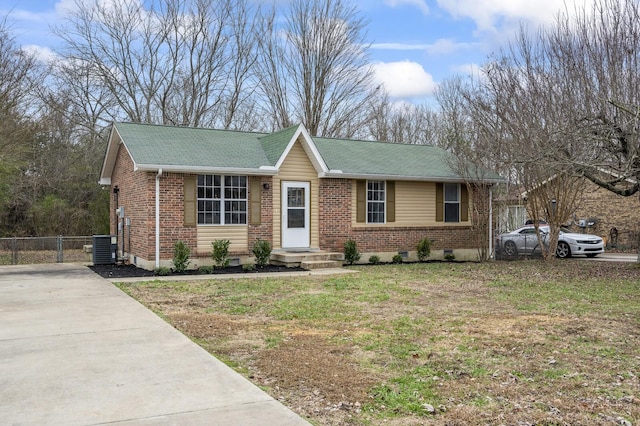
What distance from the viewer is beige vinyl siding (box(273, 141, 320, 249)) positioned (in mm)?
16609

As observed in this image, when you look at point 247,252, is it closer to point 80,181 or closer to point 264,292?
point 264,292

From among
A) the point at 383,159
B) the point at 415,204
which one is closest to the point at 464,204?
the point at 415,204

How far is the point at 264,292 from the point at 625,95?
9.50 meters

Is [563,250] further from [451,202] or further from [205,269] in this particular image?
[205,269]

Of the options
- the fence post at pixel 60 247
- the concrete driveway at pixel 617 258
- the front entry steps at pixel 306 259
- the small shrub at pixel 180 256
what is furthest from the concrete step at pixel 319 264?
the concrete driveway at pixel 617 258

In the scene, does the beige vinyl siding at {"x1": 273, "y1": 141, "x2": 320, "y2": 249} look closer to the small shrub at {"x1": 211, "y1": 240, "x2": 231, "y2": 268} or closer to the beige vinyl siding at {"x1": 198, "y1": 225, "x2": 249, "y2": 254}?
the beige vinyl siding at {"x1": 198, "y1": 225, "x2": 249, "y2": 254}

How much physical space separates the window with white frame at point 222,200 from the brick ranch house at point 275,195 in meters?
0.03

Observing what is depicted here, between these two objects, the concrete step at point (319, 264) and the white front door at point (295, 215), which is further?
the white front door at point (295, 215)

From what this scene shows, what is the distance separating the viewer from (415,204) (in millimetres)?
18906

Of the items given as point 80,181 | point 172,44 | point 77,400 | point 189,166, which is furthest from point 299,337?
point 172,44

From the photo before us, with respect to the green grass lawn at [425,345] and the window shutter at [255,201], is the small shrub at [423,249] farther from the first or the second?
the green grass lawn at [425,345]

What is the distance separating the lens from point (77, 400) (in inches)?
182

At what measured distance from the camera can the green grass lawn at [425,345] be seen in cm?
462

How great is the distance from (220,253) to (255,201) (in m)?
1.92
